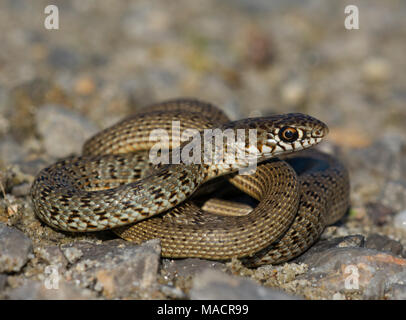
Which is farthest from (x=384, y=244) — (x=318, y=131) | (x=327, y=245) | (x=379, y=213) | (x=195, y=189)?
(x=195, y=189)

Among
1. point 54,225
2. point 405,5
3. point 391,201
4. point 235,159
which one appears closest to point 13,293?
point 54,225

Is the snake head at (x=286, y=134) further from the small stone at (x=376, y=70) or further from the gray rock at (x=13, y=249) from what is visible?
the small stone at (x=376, y=70)

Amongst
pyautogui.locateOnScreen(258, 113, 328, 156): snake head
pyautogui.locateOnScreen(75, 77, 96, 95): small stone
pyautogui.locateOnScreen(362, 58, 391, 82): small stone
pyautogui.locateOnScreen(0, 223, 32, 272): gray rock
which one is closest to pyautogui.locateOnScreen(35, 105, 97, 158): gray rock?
pyautogui.locateOnScreen(75, 77, 96, 95): small stone

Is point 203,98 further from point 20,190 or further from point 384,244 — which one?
point 384,244

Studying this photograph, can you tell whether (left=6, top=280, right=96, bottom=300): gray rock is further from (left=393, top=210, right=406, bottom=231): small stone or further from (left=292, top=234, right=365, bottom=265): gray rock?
(left=393, top=210, right=406, bottom=231): small stone

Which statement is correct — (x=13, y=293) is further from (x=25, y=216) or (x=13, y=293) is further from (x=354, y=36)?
(x=354, y=36)

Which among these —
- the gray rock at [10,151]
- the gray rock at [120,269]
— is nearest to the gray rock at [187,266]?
the gray rock at [120,269]
